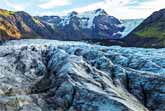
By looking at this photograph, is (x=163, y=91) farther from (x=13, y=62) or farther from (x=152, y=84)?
(x=13, y=62)

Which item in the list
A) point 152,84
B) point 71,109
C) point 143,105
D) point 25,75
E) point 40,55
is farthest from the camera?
point 40,55

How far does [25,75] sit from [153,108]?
22.0 m

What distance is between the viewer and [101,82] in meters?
55.0

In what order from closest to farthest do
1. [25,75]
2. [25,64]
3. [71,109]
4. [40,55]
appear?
[71,109] → [25,75] → [25,64] → [40,55]

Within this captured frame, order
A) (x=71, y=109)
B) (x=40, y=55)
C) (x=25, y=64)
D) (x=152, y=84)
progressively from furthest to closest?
(x=40, y=55) → (x=25, y=64) → (x=152, y=84) → (x=71, y=109)

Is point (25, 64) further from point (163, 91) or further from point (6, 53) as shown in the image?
point (163, 91)

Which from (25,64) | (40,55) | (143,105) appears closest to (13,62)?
(25,64)

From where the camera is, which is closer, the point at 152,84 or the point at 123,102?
the point at 123,102

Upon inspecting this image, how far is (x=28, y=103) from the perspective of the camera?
49219mm

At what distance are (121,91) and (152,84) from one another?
18.4ft

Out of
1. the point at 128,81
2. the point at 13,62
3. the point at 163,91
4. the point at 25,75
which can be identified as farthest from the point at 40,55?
the point at 163,91

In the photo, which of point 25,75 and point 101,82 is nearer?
point 101,82

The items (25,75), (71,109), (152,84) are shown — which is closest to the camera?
(71,109)

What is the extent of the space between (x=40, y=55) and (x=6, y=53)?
8.14 m
